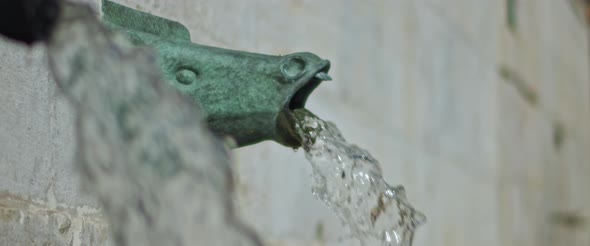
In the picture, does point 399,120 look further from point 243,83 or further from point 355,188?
point 243,83

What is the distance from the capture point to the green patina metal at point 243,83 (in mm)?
1228

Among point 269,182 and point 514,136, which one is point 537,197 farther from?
point 269,182

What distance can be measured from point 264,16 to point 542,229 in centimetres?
275

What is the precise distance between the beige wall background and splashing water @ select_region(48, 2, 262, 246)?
27 centimetres

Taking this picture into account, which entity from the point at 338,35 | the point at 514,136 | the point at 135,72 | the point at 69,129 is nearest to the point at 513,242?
the point at 514,136

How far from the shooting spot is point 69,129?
4.49ft

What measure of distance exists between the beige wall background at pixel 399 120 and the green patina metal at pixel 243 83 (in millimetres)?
156

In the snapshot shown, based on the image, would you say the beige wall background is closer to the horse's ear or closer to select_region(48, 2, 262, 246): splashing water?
the horse's ear

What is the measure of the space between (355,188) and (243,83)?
0.23 m

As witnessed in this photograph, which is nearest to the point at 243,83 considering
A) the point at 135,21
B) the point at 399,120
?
the point at 135,21

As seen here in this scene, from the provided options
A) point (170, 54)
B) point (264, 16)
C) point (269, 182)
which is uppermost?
point (170, 54)

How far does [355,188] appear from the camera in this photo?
1.42 m

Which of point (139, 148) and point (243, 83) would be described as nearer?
point (139, 148)

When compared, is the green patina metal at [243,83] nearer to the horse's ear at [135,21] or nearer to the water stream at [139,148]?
the horse's ear at [135,21]
